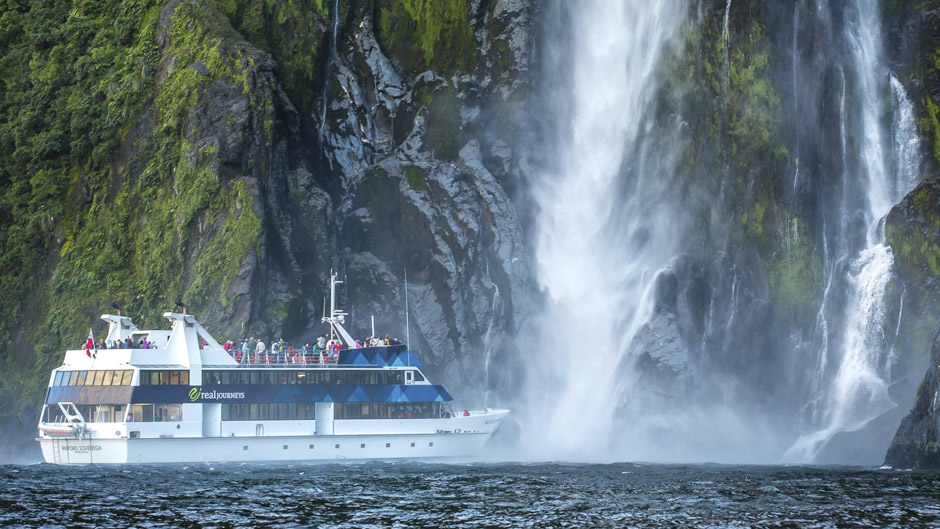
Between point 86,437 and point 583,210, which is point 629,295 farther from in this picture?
point 86,437

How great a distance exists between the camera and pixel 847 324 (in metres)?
66.8

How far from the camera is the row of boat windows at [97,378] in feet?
181

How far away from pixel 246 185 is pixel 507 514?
36.0 metres

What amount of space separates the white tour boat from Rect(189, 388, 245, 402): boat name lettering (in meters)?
0.05

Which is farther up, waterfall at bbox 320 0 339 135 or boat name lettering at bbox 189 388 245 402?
waterfall at bbox 320 0 339 135

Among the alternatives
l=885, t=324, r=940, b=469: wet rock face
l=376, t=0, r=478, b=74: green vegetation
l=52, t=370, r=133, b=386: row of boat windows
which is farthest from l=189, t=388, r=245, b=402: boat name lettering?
l=885, t=324, r=940, b=469: wet rock face

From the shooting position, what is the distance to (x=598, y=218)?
77.0 meters

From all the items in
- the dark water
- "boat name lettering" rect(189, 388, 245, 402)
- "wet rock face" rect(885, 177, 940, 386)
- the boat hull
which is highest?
"wet rock face" rect(885, 177, 940, 386)

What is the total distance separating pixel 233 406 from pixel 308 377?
411cm

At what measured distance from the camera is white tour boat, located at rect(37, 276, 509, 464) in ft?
180

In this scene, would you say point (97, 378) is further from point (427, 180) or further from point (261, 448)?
point (427, 180)

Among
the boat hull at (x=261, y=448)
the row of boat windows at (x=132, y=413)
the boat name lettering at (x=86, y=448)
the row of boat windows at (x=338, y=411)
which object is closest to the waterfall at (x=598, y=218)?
the boat hull at (x=261, y=448)

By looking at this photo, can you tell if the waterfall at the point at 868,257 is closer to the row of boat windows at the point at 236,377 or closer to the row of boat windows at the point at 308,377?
A: the row of boat windows at the point at 308,377

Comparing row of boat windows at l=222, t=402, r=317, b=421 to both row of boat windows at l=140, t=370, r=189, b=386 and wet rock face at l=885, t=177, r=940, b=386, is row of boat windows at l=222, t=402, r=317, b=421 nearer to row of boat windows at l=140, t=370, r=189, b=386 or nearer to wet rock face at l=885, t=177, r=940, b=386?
row of boat windows at l=140, t=370, r=189, b=386
